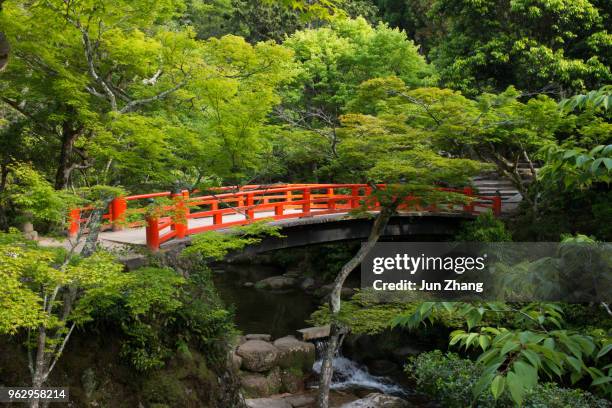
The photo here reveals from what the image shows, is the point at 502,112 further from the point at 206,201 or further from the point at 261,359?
the point at 261,359

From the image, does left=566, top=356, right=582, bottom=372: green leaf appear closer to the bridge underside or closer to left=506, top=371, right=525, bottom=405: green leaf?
left=506, top=371, right=525, bottom=405: green leaf

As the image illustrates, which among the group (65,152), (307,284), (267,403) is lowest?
(267,403)

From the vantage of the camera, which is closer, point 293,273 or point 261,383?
point 261,383

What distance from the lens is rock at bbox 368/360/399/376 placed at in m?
15.4

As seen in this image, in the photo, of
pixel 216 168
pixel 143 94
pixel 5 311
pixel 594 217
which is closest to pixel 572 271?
pixel 5 311

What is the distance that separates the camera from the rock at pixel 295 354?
1415cm

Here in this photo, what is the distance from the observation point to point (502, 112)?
564 inches

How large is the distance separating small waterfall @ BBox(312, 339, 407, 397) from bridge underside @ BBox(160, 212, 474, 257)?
10.6 ft

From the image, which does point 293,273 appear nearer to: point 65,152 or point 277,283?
point 277,283

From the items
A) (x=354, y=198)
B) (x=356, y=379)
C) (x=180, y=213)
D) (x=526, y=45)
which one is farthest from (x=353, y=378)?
(x=526, y=45)

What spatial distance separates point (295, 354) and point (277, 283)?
8055 millimetres

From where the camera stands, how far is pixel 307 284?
22250mm

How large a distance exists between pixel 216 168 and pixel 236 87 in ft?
5.15

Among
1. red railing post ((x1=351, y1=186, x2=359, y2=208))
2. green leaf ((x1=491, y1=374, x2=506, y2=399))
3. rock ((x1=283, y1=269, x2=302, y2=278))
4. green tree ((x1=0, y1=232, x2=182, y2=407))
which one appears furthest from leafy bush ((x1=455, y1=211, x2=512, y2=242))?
green leaf ((x1=491, y1=374, x2=506, y2=399))
